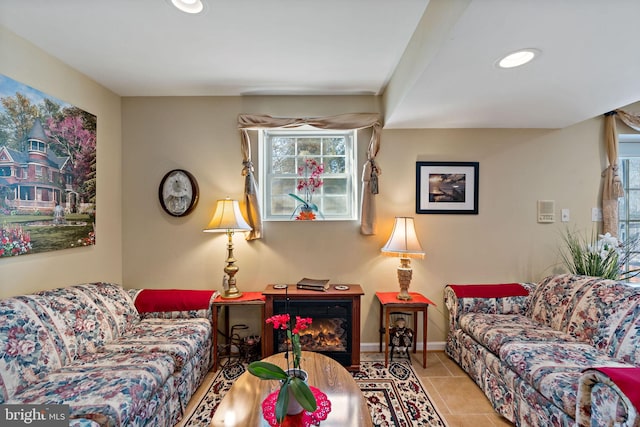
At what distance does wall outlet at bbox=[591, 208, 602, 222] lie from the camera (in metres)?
2.77

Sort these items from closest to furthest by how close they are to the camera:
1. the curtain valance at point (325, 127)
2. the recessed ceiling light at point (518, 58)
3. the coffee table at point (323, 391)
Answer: the coffee table at point (323, 391) → the recessed ceiling light at point (518, 58) → the curtain valance at point (325, 127)

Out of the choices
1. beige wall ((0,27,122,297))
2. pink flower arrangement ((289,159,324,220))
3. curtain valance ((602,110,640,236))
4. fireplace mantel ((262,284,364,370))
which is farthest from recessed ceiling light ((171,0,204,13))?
curtain valance ((602,110,640,236))

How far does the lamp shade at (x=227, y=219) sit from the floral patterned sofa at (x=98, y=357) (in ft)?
2.63

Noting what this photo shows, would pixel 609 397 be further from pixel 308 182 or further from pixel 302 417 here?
pixel 308 182

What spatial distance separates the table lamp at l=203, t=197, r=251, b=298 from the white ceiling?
3.66 ft

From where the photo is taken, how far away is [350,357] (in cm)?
238

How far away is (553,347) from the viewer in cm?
181

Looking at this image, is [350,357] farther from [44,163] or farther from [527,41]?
[44,163]

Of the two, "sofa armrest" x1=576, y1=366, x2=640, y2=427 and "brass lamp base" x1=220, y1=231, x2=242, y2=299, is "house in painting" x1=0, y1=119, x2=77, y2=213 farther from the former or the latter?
"sofa armrest" x1=576, y1=366, x2=640, y2=427

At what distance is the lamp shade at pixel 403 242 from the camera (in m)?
2.46

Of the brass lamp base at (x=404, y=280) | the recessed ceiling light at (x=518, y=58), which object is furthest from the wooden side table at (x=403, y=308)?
the recessed ceiling light at (x=518, y=58)

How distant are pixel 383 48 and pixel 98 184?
264 cm

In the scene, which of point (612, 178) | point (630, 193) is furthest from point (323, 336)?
point (630, 193)

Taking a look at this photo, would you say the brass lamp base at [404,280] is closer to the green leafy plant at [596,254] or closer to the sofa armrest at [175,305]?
the green leafy plant at [596,254]
